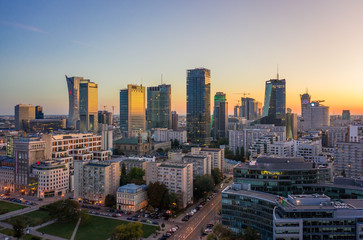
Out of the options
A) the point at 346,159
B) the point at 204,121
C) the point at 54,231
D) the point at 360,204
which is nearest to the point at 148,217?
the point at 54,231

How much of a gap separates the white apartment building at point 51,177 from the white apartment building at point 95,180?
298 inches

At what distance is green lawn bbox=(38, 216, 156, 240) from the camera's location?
2007 inches

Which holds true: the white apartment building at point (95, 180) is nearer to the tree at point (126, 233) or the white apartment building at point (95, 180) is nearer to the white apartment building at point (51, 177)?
the white apartment building at point (51, 177)

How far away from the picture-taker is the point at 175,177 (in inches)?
2618

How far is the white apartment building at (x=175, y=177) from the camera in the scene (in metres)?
65.9

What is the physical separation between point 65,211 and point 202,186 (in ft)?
106

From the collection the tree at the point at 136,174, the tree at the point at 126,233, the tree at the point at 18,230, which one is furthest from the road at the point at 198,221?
the tree at the point at 18,230

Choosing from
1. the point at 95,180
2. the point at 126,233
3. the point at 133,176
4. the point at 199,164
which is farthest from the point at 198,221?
the point at 95,180

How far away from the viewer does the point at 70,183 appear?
259 feet

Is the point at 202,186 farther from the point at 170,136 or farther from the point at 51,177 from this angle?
the point at 170,136

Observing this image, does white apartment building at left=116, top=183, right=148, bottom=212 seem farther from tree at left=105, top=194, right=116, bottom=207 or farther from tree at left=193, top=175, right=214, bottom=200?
tree at left=193, top=175, right=214, bottom=200

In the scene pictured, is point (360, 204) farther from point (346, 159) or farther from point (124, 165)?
point (124, 165)

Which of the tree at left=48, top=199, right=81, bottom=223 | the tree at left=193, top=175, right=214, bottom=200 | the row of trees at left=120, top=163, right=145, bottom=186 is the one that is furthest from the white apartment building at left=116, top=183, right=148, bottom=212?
the tree at left=193, top=175, right=214, bottom=200

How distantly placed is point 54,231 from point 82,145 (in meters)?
48.7
